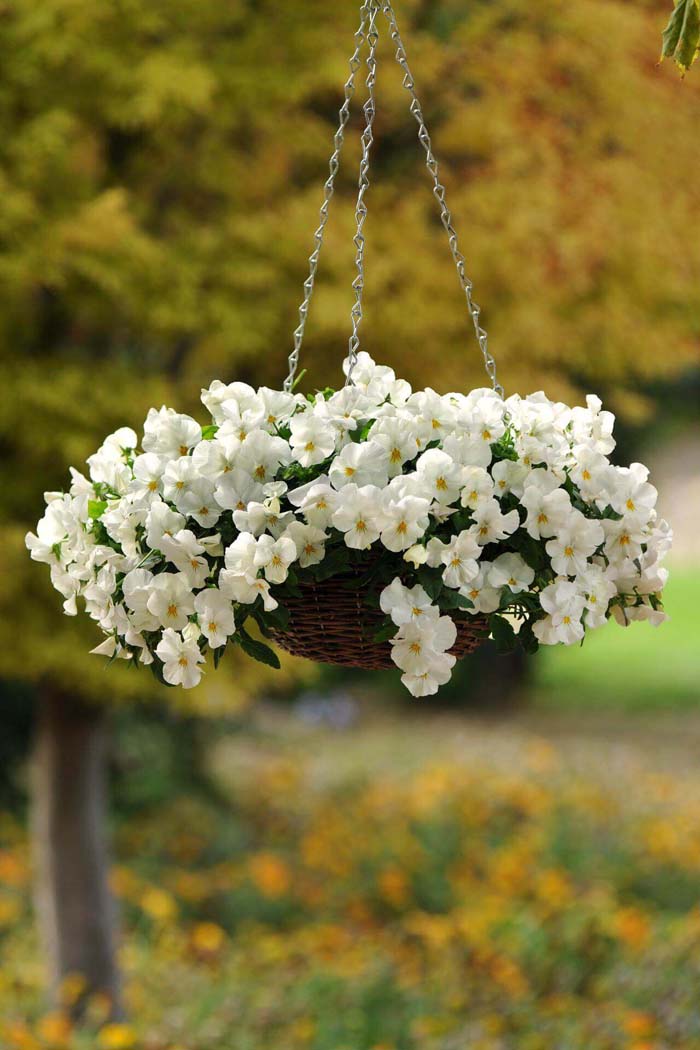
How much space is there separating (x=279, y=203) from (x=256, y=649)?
112 inches

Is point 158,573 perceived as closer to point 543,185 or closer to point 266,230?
point 266,230

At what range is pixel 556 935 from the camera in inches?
194

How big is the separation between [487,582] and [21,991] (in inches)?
166

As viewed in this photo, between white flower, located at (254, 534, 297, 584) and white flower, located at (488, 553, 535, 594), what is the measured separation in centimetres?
30

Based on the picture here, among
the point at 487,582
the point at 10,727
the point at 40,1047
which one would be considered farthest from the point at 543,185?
the point at 10,727

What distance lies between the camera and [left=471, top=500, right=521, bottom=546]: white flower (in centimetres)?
180

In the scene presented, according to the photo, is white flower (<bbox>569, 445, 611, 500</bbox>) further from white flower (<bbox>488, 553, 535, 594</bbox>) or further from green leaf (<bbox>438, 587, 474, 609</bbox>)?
green leaf (<bbox>438, 587, 474, 609</bbox>)

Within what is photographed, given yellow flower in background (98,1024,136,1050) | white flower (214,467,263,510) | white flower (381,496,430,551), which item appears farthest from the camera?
yellow flower in background (98,1024,136,1050)

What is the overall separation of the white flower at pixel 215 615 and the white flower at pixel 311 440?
23 cm

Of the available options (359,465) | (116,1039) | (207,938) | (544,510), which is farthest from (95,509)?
(207,938)

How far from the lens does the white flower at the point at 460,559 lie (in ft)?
5.84

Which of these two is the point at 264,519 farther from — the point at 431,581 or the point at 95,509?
the point at 95,509

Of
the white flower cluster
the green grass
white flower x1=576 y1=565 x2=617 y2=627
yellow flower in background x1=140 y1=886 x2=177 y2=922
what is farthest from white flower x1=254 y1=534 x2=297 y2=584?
the green grass

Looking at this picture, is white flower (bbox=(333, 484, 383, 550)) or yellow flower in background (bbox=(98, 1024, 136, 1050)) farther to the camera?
yellow flower in background (bbox=(98, 1024, 136, 1050))
